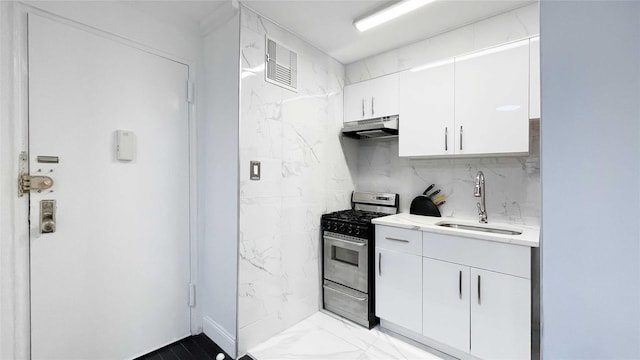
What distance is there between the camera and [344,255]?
2.48 m

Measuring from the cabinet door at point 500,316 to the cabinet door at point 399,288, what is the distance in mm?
384

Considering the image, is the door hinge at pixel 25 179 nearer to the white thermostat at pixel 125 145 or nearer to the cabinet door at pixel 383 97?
the white thermostat at pixel 125 145

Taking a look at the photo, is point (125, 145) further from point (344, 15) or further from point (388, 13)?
point (388, 13)

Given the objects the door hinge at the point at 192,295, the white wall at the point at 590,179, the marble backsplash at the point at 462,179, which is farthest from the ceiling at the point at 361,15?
the door hinge at the point at 192,295

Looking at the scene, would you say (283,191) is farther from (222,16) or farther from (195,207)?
(222,16)

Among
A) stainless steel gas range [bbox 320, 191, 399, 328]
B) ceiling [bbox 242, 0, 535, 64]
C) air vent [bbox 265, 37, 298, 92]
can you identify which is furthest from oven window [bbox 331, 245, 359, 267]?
ceiling [bbox 242, 0, 535, 64]

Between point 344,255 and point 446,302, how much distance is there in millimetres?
923

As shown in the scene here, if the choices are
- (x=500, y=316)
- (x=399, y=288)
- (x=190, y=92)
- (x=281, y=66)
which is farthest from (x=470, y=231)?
(x=190, y=92)

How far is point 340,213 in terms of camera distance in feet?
8.98

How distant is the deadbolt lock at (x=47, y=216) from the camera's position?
152 centimetres

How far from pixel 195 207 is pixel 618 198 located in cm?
239

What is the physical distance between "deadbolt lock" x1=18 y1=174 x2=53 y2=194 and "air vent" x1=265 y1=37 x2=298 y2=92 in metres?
1.54

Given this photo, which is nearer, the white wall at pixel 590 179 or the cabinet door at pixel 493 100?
the white wall at pixel 590 179

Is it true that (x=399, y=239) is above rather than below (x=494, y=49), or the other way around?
below
